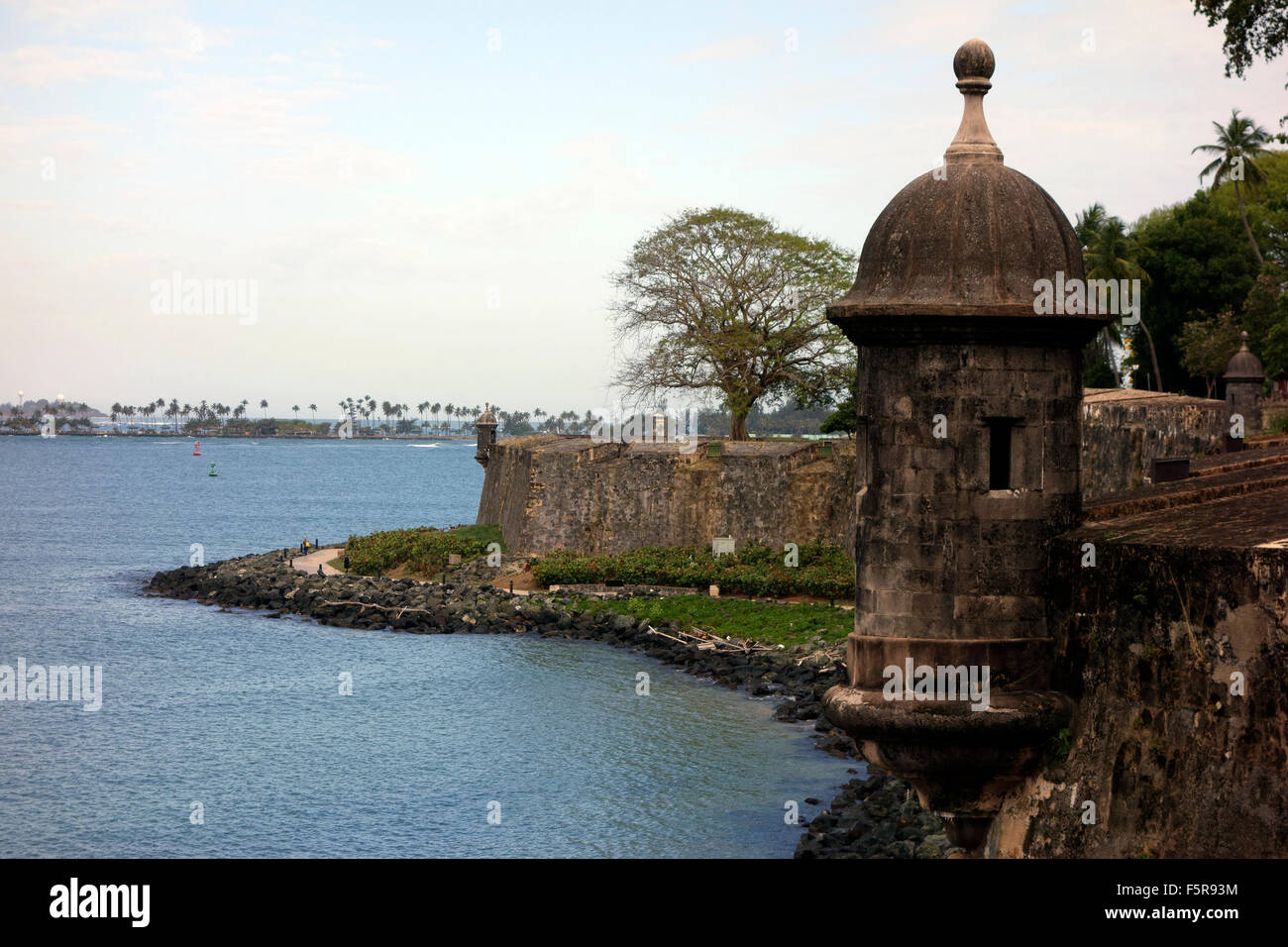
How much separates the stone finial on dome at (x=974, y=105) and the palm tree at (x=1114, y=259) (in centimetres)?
4453

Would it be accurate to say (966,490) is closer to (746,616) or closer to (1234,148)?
(746,616)

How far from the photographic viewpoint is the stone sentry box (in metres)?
9.75

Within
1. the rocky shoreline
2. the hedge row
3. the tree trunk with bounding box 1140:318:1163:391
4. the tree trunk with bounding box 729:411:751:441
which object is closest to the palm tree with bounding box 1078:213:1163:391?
the tree trunk with bounding box 1140:318:1163:391

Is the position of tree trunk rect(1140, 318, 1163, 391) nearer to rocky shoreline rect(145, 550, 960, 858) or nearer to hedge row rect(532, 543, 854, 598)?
hedge row rect(532, 543, 854, 598)

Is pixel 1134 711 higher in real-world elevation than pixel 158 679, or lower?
higher

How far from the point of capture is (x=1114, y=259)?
56.3 meters

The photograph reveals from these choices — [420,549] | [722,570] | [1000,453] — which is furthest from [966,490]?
[420,549]

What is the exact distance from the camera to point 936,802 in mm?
10203

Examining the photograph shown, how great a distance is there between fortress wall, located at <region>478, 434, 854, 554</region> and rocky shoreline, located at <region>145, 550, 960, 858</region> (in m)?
3.27

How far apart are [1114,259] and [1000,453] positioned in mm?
50308
